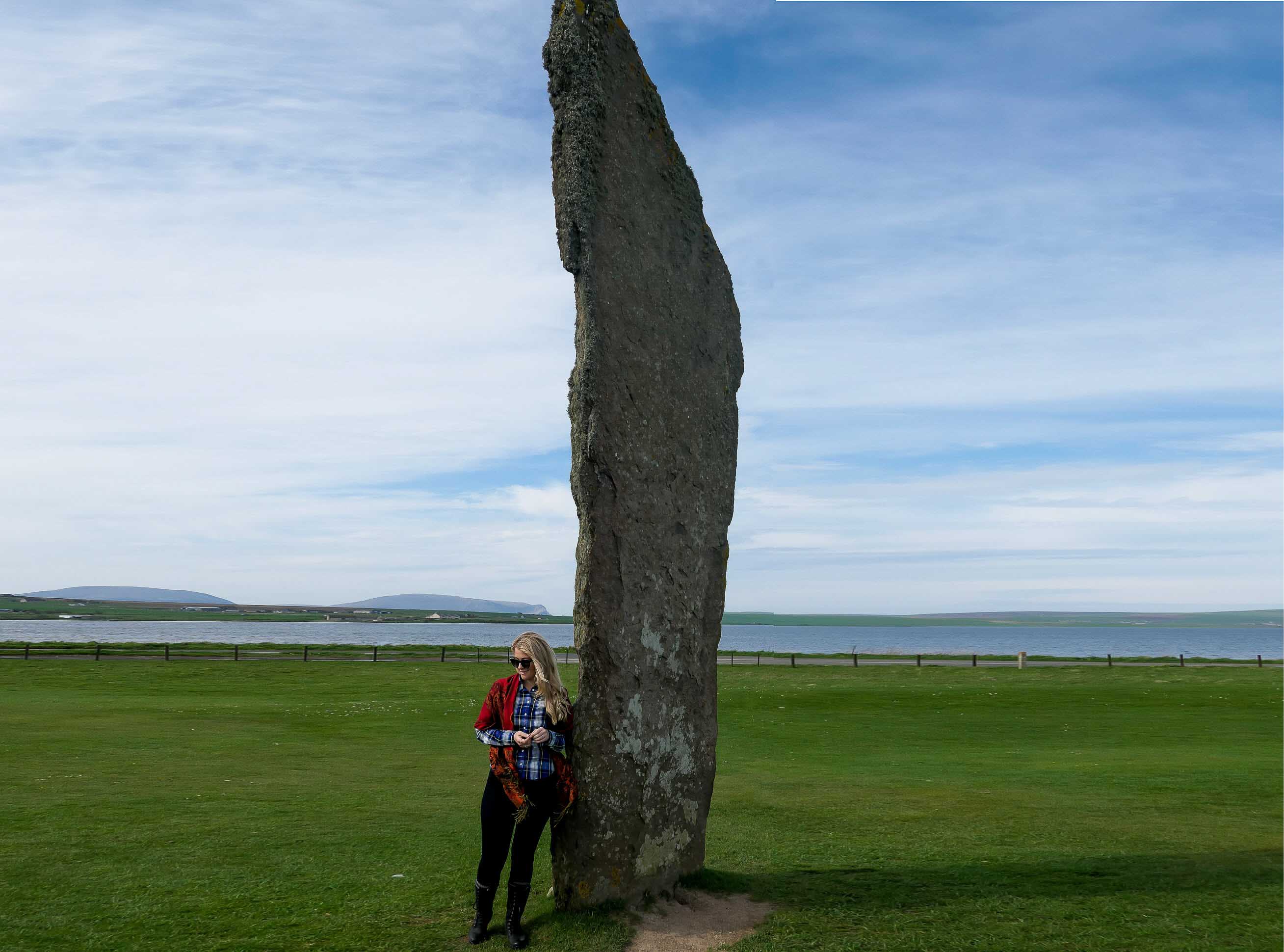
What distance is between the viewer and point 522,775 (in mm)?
6492

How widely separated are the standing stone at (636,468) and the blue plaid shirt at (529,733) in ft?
0.79

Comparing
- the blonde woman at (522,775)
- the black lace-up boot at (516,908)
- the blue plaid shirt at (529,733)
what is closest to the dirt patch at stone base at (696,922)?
the black lace-up boot at (516,908)

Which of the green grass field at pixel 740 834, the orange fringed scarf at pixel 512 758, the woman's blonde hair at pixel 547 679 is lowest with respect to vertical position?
the green grass field at pixel 740 834

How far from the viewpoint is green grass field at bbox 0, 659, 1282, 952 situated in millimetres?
6637

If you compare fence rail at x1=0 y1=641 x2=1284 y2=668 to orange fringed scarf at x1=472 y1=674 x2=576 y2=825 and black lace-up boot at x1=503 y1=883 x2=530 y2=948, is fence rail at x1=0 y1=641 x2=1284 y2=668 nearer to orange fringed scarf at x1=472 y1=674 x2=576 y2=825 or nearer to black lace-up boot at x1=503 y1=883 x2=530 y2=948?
orange fringed scarf at x1=472 y1=674 x2=576 y2=825

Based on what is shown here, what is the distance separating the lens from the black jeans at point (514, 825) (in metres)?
6.50

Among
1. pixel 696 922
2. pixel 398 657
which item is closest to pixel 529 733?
pixel 696 922

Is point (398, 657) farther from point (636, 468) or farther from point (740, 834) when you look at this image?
point (636, 468)

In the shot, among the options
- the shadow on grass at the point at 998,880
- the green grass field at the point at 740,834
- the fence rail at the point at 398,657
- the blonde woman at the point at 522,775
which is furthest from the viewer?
the fence rail at the point at 398,657

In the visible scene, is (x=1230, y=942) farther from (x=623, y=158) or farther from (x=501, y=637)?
(x=501, y=637)

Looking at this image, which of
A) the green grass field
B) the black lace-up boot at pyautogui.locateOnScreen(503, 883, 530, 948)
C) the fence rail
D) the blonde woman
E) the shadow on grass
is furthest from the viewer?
the fence rail

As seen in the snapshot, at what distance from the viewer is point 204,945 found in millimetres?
6242

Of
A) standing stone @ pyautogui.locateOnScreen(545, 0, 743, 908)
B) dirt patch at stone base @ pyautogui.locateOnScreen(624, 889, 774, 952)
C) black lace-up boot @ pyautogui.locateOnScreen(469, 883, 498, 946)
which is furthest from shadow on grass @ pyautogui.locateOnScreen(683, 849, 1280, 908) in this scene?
black lace-up boot @ pyautogui.locateOnScreen(469, 883, 498, 946)

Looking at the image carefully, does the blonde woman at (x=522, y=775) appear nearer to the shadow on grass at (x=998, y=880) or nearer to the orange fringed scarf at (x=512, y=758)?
the orange fringed scarf at (x=512, y=758)
